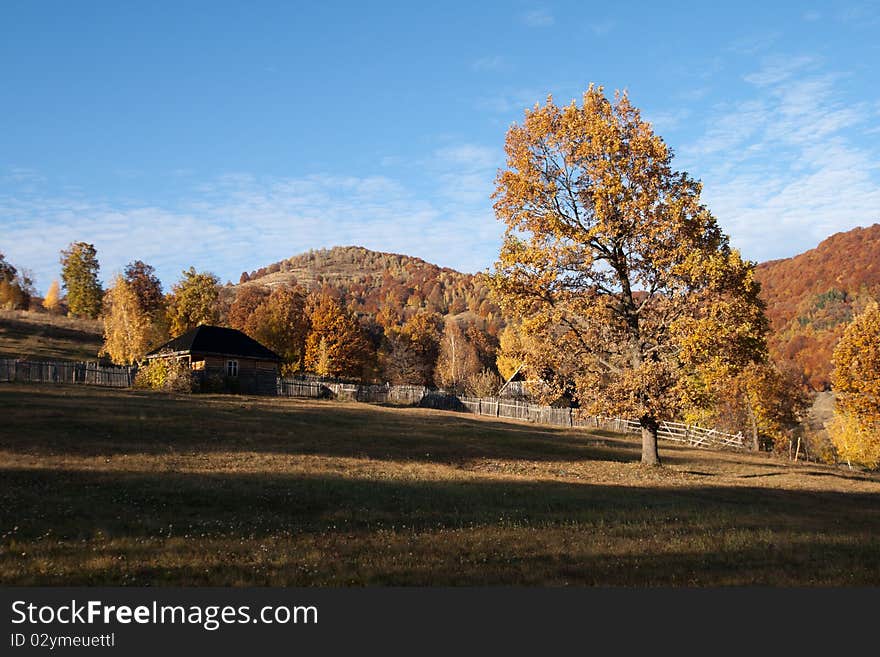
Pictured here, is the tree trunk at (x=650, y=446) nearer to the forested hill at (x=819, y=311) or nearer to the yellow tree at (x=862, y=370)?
the yellow tree at (x=862, y=370)

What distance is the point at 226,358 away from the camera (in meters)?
68.5

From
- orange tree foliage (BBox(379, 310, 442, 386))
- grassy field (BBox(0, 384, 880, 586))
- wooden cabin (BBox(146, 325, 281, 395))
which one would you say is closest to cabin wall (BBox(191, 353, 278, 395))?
wooden cabin (BBox(146, 325, 281, 395))

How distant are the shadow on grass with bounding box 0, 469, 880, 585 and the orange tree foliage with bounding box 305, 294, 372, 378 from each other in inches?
3000

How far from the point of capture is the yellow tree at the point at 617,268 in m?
27.7

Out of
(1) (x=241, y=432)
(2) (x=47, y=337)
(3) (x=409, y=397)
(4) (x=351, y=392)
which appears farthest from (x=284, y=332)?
(1) (x=241, y=432)

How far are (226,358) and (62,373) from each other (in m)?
14.4

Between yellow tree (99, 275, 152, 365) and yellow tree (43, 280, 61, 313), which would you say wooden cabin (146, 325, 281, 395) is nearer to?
yellow tree (99, 275, 152, 365)

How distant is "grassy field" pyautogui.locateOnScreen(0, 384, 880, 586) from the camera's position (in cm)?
1130

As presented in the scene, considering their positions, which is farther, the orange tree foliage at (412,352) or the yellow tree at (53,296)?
the yellow tree at (53,296)

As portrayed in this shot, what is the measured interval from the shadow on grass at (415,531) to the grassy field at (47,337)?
6728 centimetres

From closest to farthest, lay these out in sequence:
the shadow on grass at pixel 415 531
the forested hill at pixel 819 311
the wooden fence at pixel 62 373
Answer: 1. the shadow on grass at pixel 415 531
2. the wooden fence at pixel 62 373
3. the forested hill at pixel 819 311

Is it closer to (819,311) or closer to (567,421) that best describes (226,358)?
(567,421)

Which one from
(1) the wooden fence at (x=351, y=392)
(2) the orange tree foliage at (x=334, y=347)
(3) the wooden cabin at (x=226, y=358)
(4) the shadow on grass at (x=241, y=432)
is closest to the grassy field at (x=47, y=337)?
(3) the wooden cabin at (x=226, y=358)

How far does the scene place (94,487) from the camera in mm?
18406
